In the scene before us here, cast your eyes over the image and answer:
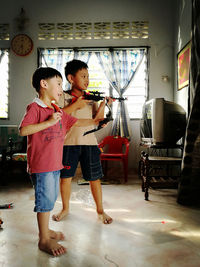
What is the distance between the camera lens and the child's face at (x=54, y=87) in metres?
1.15

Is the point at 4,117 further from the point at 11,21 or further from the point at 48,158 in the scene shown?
the point at 48,158

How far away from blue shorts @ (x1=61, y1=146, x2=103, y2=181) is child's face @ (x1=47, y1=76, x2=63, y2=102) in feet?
1.71

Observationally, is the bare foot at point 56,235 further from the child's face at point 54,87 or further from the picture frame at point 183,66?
the picture frame at point 183,66

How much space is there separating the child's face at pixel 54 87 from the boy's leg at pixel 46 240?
0.70m

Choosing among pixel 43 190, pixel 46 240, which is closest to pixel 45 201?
pixel 43 190

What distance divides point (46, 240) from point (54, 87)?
930 mm

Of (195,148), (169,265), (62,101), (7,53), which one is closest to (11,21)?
(7,53)

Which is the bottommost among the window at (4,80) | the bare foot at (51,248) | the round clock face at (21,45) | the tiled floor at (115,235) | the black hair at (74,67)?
the tiled floor at (115,235)

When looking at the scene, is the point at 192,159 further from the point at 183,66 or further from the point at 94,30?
the point at 94,30

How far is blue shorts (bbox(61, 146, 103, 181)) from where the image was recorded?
1.57 meters

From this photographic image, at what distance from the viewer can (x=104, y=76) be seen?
410 cm

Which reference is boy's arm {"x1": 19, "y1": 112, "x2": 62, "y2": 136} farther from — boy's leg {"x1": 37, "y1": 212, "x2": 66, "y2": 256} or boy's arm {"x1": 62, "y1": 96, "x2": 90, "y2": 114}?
boy's leg {"x1": 37, "y1": 212, "x2": 66, "y2": 256}

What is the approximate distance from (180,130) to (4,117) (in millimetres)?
3482

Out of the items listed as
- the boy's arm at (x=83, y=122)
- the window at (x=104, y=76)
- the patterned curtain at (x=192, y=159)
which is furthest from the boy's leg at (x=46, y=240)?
the window at (x=104, y=76)
